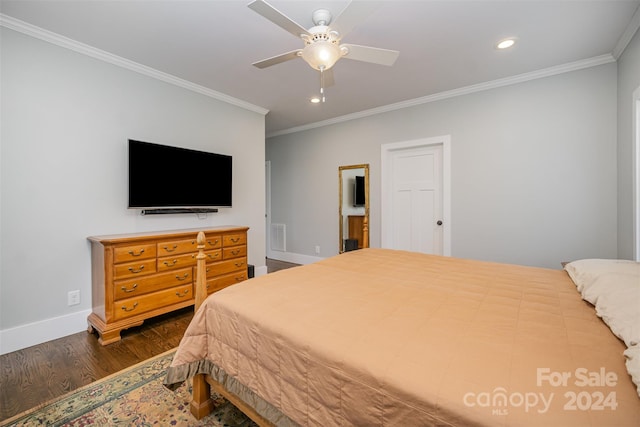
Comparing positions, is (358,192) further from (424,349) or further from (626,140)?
(424,349)

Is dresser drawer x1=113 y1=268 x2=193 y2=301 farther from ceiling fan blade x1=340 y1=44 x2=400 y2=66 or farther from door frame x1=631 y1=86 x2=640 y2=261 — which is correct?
door frame x1=631 y1=86 x2=640 y2=261

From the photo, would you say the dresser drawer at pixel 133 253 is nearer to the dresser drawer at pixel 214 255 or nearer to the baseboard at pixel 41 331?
the dresser drawer at pixel 214 255

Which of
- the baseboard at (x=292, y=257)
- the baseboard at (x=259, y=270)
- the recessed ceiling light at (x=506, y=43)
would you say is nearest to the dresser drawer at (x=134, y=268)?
the baseboard at (x=259, y=270)

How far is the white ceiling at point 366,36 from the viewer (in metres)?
1.94

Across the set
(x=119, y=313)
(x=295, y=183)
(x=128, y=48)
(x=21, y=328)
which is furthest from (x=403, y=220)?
(x=21, y=328)

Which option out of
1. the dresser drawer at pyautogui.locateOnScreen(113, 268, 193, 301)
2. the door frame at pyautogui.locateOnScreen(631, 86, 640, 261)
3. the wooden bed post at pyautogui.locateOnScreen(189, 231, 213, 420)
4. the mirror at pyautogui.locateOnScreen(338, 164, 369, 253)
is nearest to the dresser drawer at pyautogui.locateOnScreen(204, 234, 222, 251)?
the dresser drawer at pyautogui.locateOnScreen(113, 268, 193, 301)

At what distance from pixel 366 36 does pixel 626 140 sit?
254cm

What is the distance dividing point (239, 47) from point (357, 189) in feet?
8.68

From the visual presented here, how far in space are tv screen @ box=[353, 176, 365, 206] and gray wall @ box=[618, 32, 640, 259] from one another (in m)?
2.83

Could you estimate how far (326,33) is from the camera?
171cm

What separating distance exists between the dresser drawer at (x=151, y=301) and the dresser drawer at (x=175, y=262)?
21 centimetres

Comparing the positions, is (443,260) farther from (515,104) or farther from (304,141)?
(304,141)

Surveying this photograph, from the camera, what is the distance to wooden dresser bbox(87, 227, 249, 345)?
7.30ft

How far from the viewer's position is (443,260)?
7.25 ft
